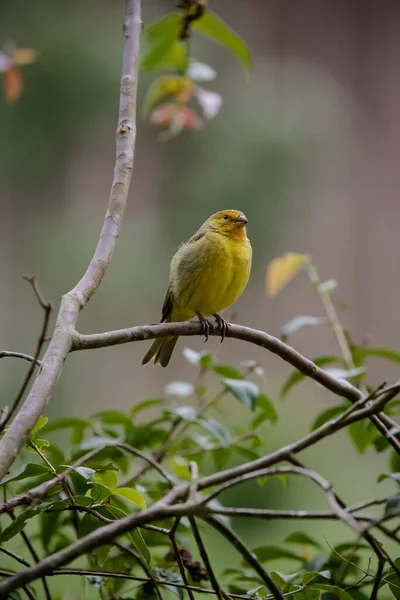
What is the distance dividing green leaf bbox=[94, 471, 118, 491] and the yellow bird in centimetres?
98

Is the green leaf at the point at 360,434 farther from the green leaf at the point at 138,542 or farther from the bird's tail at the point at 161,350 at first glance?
the bird's tail at the point at 161,350

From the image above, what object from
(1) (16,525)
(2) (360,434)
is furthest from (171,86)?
(1) (16,525)

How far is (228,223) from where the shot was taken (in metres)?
2.15

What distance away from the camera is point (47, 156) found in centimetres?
479

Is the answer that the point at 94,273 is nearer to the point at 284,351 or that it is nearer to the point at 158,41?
the point at 284,351

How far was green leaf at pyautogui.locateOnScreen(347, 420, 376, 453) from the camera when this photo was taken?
4.19 feet

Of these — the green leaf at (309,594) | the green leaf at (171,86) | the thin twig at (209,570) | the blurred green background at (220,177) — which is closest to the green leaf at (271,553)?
the green leaf at (309,594)

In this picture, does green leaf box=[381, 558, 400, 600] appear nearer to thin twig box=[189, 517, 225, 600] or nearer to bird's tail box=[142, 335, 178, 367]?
thin twig box=[189, 517, 225, 600]

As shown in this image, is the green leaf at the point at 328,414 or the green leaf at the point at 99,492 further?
the green leaf at the point at 328,414

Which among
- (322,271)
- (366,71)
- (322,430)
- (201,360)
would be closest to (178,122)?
(201,360)

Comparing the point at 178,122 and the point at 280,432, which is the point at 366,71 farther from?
the point at 178,122

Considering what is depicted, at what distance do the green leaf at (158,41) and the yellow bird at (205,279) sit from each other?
0.58 metres

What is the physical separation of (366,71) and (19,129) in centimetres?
223

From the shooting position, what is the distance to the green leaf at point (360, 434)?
1.28 metres
